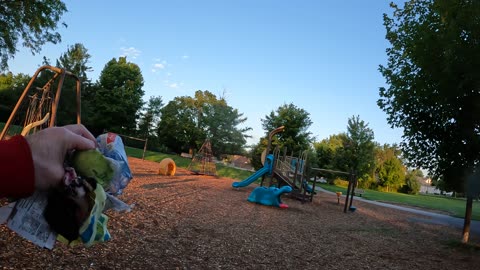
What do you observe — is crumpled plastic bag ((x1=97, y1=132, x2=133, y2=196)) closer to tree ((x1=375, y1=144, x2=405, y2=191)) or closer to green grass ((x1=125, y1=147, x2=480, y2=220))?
green grass ((x1=125, y1=147, x2=480, y2=220))

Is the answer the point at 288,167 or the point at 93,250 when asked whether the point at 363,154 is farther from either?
the point at 93,250

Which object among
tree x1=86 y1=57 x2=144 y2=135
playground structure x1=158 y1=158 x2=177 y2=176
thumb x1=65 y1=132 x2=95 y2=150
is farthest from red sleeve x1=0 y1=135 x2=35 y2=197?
tree x1=86 y1=57 x2=144 y2=135

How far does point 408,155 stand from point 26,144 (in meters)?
11.8

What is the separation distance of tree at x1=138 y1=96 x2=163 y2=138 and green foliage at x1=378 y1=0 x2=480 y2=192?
44794 mm

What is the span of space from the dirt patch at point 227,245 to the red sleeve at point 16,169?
3464 millimetres

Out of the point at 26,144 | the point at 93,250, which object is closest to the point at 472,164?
the point at 93,250

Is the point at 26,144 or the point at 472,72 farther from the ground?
the point at 472,72

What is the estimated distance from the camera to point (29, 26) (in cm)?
1997

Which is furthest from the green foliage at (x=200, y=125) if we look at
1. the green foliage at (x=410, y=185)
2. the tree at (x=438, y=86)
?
the tree at (x=438, y=86)

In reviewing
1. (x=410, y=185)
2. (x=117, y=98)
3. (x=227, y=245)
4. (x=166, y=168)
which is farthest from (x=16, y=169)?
(x=410, y=185)

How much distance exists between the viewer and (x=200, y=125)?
172ft

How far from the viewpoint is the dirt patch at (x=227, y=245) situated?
4371mm

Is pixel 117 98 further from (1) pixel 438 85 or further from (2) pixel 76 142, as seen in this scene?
(2) pixel 76 142

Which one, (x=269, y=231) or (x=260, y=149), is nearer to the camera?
(x=269, y=231)
